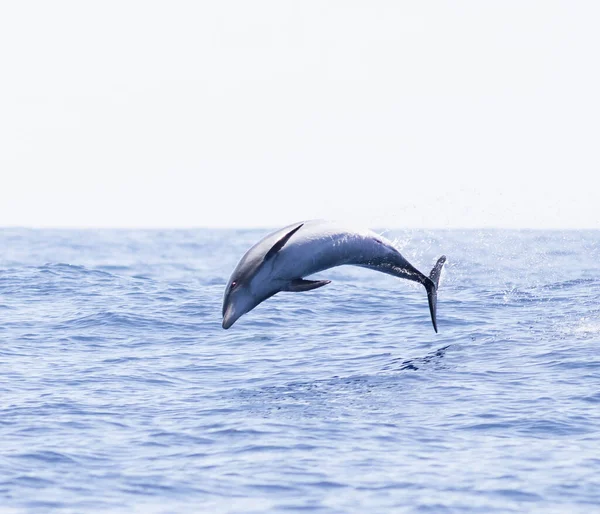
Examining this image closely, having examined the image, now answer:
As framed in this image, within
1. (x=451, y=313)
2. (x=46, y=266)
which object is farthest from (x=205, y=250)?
(x=451, y=313)

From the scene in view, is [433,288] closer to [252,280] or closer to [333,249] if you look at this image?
[333,249]

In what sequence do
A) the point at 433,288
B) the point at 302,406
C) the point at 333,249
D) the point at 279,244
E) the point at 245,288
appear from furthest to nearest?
the point at 433,288 < the point at 302,406 < the point at 333,249 < the point at 245,288 < the point at 279,244

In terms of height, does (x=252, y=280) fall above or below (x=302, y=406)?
above

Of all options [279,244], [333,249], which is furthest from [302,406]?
[279,244]

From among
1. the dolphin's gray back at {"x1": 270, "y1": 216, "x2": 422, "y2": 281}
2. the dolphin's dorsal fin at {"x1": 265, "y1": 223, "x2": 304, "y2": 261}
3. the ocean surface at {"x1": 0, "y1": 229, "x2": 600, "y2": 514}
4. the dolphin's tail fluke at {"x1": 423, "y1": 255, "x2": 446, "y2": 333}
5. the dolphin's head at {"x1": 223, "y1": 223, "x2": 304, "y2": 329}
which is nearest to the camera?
the ocean surface at {"x1": 0, "y1": 229, "x2": 600, "y2": 514}

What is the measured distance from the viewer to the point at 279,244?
10.5 m

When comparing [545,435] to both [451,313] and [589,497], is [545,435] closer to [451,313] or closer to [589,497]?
[589,497]

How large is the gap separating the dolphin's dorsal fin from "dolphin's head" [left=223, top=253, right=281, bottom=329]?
0.17 m

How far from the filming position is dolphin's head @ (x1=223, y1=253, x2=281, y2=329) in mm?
10594

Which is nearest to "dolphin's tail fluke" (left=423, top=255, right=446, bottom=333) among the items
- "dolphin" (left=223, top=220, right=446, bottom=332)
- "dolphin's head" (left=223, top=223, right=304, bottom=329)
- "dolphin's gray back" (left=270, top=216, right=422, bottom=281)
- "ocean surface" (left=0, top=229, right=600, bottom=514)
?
"dolphin's gray back" (left=270, top=216, right=422, bottom=281)

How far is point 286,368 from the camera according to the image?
14859 millimetres

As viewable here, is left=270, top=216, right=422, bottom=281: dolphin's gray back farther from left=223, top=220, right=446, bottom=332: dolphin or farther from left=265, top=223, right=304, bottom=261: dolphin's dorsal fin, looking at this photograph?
left=265, top=223, right=304, bottom=261: dolphin's dorsal fin

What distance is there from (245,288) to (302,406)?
2148 millimetres

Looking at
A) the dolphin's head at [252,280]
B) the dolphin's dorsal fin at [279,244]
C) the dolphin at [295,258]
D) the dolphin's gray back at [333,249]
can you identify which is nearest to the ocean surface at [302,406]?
the dolphin's head at [252,280]
